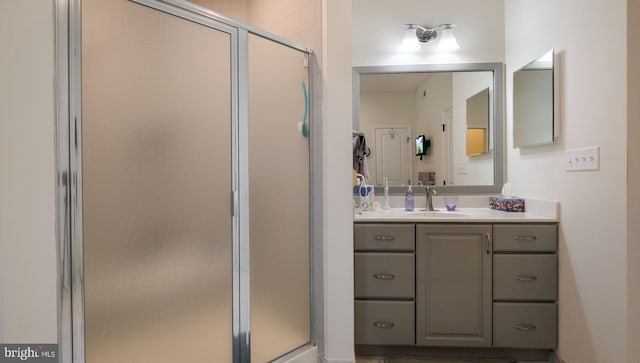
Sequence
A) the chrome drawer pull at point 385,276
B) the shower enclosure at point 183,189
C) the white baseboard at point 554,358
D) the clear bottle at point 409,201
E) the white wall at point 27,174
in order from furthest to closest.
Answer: the clear bottle at point 409,201 → the chrome drawer pull at point 385,276 → the white baseboard at point 554,358 → the shower enclosure at point 183,189 → the white wall at point 27,174

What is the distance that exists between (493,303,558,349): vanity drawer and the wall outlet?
0.83 m

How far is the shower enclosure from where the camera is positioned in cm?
116

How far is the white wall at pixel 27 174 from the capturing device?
1052 mm

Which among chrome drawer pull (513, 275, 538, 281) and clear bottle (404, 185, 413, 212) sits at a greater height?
clear bottle (404, 185, 413, 212)

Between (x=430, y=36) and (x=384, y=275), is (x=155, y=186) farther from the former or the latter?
(x=430, y=36)

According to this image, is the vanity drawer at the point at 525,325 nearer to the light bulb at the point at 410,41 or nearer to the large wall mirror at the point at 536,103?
the large wall mirror at the point at 536,103

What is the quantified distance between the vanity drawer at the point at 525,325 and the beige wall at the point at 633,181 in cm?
51

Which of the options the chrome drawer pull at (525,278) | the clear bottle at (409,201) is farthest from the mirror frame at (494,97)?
the chrome drawer pull at (525,278)

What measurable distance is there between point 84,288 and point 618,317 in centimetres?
222

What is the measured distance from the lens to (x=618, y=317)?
5.23 feet

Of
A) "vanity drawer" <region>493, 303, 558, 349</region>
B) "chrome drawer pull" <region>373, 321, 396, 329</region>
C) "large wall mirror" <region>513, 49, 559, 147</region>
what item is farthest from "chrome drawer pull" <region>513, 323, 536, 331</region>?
"large wall mirror" <region>513, 49, 559, 147</region>

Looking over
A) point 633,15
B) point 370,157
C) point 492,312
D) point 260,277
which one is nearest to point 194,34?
point 260,277

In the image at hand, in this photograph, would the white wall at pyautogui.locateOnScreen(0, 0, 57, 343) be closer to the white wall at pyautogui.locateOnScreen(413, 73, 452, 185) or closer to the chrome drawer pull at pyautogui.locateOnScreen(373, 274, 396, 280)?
the chrome drawer pull at pyautogui.locateOnScreen(373, 274, 396, 280)

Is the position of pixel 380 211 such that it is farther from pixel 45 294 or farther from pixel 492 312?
pixel 45 294
